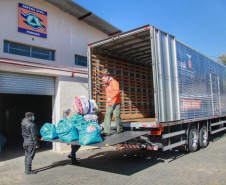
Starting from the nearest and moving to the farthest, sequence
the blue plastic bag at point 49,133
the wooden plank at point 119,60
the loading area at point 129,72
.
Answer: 1. the blue plastic bag at point 49,133
2. the loading area at point 129,72
3. the wooden plank at point 119,60

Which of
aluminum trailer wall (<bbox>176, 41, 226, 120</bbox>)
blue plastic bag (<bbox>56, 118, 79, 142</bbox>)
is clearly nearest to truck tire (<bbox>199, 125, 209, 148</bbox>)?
aluminum trailer wall (<bbox>176, 41, 226, 120</bbox>)

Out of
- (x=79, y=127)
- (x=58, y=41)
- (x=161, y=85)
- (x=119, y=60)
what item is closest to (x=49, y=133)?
(x=79, y=127)

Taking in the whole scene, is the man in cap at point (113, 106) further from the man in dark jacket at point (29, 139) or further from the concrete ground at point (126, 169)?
the man in dark jacket at point (29, 139)

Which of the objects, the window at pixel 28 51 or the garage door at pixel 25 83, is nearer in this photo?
the garage door at pixel 25 83

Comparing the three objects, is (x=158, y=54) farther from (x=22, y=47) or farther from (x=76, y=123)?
(x=22, y=47)

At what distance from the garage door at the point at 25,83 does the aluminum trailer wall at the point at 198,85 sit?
16.1ft

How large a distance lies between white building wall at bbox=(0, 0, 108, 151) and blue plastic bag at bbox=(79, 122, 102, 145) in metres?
3.68

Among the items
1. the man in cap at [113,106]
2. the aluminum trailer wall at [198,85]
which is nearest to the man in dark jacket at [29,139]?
the man in cap at [113,106]

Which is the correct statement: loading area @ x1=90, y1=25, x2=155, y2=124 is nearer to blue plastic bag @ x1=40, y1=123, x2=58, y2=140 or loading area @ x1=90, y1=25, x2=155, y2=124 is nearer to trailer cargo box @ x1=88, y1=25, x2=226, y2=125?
trailer cargo box @ x1=88, y1=25, x2=226, y2=125

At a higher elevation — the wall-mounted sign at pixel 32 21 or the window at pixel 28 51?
the wall-mounted sign at pixel 32 21

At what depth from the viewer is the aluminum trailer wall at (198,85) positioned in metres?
6.85

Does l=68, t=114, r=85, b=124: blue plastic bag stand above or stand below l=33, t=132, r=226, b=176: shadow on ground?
above

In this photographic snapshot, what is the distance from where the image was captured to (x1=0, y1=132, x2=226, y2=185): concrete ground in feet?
16.2

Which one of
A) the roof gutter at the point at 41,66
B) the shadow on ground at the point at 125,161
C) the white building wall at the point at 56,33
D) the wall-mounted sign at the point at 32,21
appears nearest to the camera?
the shadow on ground at the point at 125,161
